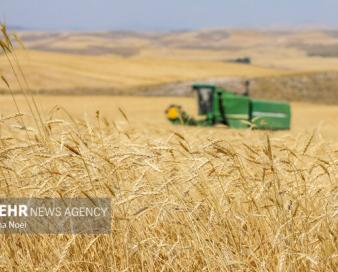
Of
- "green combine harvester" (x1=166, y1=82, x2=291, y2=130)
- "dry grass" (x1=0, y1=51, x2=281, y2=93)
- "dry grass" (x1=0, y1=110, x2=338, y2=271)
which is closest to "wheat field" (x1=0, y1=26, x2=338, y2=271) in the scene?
"dry grass" (x1=0, y1=110, x2=338, y2=271)

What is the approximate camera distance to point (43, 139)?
9.95ft

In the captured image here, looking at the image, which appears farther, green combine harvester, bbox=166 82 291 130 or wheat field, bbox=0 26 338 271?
green combine harvester, bbox=166 82 291 130

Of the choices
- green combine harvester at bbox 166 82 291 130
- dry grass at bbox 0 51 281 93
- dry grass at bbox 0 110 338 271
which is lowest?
dry grass at bbox 0 51 281 93

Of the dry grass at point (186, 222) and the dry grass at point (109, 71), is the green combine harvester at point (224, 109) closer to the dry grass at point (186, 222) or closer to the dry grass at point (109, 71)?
the dry grass at point (186, 222)

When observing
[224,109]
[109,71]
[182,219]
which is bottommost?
[109,71]

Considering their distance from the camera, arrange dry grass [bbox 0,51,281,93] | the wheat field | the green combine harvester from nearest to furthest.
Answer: the wheat field → the green combine harvester → dry grass [bbox 0,51,281,93]

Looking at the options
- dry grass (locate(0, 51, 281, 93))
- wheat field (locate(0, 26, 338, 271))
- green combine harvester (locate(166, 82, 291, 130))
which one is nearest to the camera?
wheat field (locate(0, 26, 338, 271))

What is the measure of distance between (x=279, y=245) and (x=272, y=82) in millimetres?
39357

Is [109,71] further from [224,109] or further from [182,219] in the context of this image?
[182,219]

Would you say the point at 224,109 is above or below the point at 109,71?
above

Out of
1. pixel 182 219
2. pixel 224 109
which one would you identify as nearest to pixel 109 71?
pixel 224 109

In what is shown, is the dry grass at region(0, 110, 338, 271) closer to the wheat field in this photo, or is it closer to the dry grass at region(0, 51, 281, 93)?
the wheat field

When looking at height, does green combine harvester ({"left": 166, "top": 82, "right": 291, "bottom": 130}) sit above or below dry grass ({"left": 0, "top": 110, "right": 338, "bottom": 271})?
below

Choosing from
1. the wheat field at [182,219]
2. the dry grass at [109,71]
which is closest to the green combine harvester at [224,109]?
the wheat field at [182,219]
